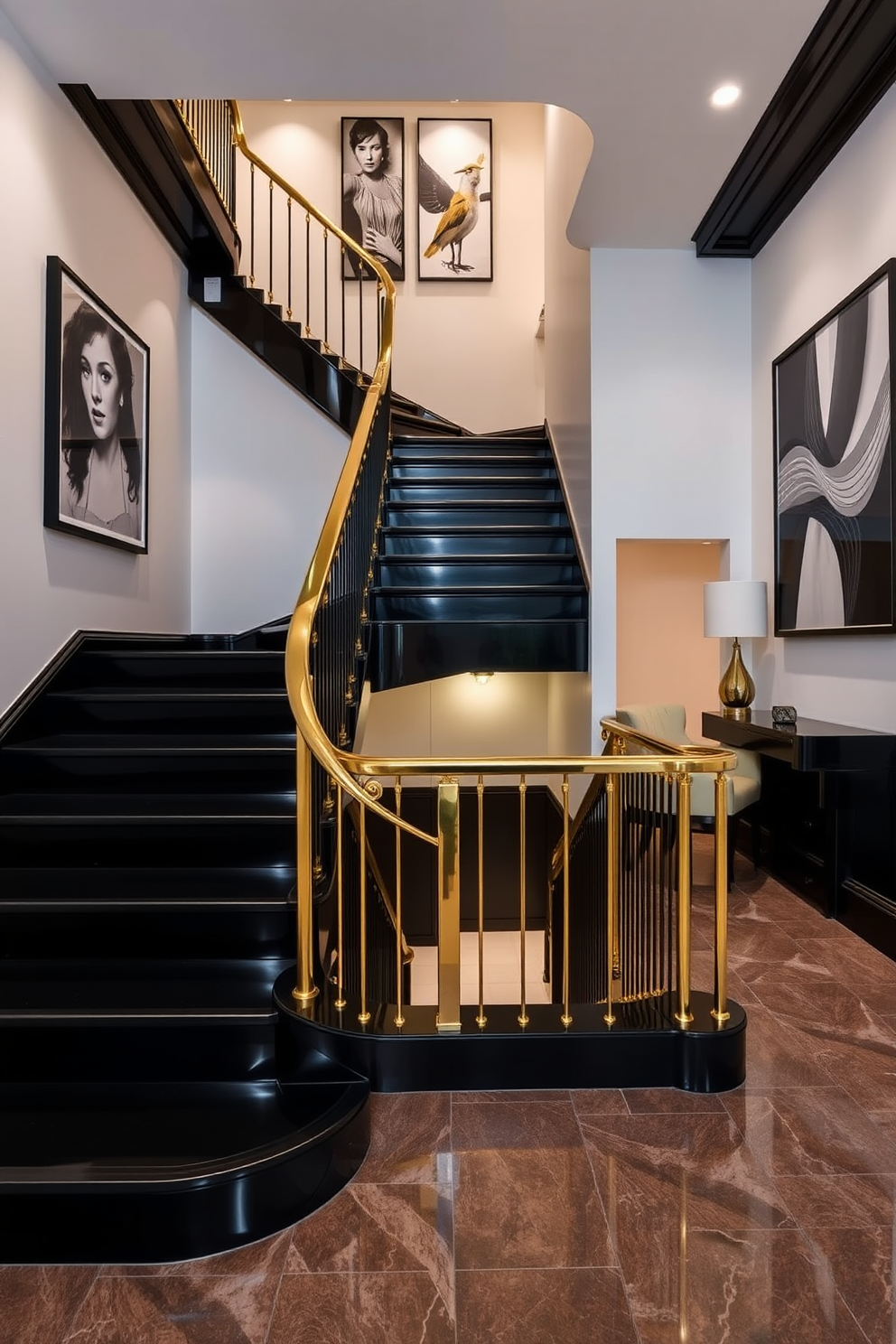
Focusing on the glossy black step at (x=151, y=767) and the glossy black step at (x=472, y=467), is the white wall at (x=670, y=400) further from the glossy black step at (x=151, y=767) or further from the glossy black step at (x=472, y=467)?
the glossy black step at (x=151, y=767)

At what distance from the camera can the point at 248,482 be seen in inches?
243

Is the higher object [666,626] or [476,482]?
[476,482]

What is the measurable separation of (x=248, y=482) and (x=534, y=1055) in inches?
189

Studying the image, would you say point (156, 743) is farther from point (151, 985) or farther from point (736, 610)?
point (736, 610)

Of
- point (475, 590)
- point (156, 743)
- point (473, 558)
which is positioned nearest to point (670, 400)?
point (473, 558)

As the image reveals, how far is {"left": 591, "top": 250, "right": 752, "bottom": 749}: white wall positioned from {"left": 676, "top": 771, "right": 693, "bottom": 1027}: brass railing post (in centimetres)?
280

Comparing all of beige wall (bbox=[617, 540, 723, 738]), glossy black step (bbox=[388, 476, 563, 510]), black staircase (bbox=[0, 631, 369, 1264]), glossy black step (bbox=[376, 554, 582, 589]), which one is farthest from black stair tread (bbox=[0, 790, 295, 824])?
beige wall (bbox=[617, 540, 723, 738])

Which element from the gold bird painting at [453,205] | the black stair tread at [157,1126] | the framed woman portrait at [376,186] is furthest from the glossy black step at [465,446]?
the black stair tread at [157,1126]

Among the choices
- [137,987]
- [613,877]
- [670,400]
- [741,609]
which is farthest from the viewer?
[670,400]

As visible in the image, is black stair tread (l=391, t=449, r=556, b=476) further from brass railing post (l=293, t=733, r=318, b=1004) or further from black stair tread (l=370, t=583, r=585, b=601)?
brass railing post (l=293, t=733, r=318, b=1004)

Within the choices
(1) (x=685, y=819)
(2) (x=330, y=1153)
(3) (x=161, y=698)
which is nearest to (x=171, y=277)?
(3) (x=161, y=698)

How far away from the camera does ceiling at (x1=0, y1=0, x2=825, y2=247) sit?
332cm

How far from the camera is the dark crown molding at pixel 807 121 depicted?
3.44m

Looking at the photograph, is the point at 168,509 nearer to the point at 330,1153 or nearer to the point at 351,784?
the point at 351,784
